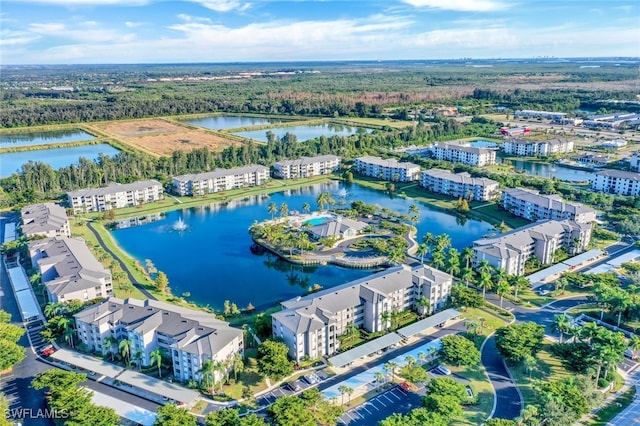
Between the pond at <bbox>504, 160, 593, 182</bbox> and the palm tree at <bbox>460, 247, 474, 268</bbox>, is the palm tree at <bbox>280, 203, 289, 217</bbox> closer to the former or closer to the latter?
the palm tree at <bbox>460, 247, 474, 268</bbox>

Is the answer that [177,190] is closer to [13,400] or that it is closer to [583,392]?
[13,400]

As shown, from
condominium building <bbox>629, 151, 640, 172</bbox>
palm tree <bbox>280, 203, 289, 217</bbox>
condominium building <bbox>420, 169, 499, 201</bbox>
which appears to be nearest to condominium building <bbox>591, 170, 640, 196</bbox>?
condominium building <bbox>629, 151, 640, 172</bbox>

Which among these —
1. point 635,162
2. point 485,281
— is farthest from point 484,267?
point 635,162

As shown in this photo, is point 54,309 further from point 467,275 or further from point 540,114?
point 540,114

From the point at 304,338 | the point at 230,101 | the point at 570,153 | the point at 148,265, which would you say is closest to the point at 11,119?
the point at 230,101

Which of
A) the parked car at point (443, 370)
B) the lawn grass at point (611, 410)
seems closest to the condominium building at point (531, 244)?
the parked car at point (443, 370)
